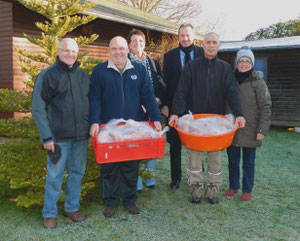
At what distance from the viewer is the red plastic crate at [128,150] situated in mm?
2967

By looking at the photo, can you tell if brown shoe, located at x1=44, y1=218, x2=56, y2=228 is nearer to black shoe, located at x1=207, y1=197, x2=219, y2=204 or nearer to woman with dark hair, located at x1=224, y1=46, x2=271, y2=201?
black shoe, located at x1=207, y1=197, x2=219, y2=204

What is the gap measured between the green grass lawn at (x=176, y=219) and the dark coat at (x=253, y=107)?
0.92 meters

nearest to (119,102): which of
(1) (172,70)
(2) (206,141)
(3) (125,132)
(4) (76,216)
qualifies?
(3) (125,132)

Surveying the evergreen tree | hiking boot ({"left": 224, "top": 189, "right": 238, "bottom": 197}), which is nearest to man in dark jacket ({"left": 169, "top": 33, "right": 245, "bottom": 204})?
hiking boot ({"left": 224, "top": 189, "right": 238, "bottom": 197})

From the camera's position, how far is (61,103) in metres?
3.10

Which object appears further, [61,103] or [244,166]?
[244,166]

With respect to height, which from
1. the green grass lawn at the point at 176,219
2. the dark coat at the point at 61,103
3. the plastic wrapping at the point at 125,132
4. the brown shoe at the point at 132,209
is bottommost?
the green grass lawn at the point at 176,219

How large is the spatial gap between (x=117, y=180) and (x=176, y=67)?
185 centimetres

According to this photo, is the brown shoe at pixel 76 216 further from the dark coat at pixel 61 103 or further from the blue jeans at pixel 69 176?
the dark coat at pixel 61 103

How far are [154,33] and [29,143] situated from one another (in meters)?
11.1

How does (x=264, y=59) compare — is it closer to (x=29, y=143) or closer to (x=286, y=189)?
(x=286, y=189)

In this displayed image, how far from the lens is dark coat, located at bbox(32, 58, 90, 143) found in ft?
9.80

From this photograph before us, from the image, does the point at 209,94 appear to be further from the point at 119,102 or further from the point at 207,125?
the point at 119,102

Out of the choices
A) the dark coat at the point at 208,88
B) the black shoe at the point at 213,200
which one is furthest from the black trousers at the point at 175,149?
the black shoe at the point at 213,200
